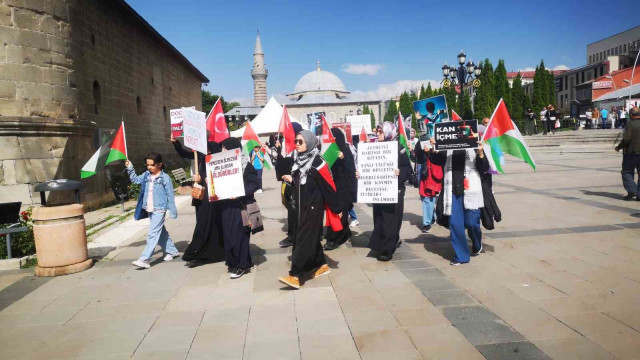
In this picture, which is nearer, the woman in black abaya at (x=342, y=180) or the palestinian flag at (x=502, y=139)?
the palestinian flag at (x=502, y=139)

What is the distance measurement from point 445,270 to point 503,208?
4768mm

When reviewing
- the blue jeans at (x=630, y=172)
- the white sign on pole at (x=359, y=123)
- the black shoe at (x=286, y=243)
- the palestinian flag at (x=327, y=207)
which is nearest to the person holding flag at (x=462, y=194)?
the palestinian flag at (x=327, y=207)

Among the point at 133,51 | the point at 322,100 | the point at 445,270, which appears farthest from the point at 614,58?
the point at 445,270

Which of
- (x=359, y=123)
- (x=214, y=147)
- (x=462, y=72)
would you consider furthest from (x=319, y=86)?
(x=214, y=147)

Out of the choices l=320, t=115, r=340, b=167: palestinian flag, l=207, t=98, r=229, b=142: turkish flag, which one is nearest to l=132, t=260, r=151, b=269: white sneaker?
l=207, t=98, r=229, b=142: turkish flag

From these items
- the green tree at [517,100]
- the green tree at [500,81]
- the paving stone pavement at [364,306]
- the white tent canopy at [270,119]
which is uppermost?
the green tree at [500,81]

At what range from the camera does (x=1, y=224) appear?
7.36 meters

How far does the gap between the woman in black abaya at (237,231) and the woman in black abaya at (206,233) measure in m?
0.54

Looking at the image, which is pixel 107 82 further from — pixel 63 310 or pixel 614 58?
pixel 614 58

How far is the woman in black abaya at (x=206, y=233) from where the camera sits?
6520 millimetres

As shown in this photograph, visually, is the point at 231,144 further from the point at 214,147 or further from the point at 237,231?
the point at 237,231

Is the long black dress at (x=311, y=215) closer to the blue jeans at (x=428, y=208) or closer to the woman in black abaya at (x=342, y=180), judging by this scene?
the woman in black abaya at (x=342, y=180)

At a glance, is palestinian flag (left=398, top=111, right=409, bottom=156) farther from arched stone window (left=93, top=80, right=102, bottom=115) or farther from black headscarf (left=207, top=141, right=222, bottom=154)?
arched stone window (left=93, top=80, right=102, bottom=115)

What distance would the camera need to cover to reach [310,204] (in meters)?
5.57
